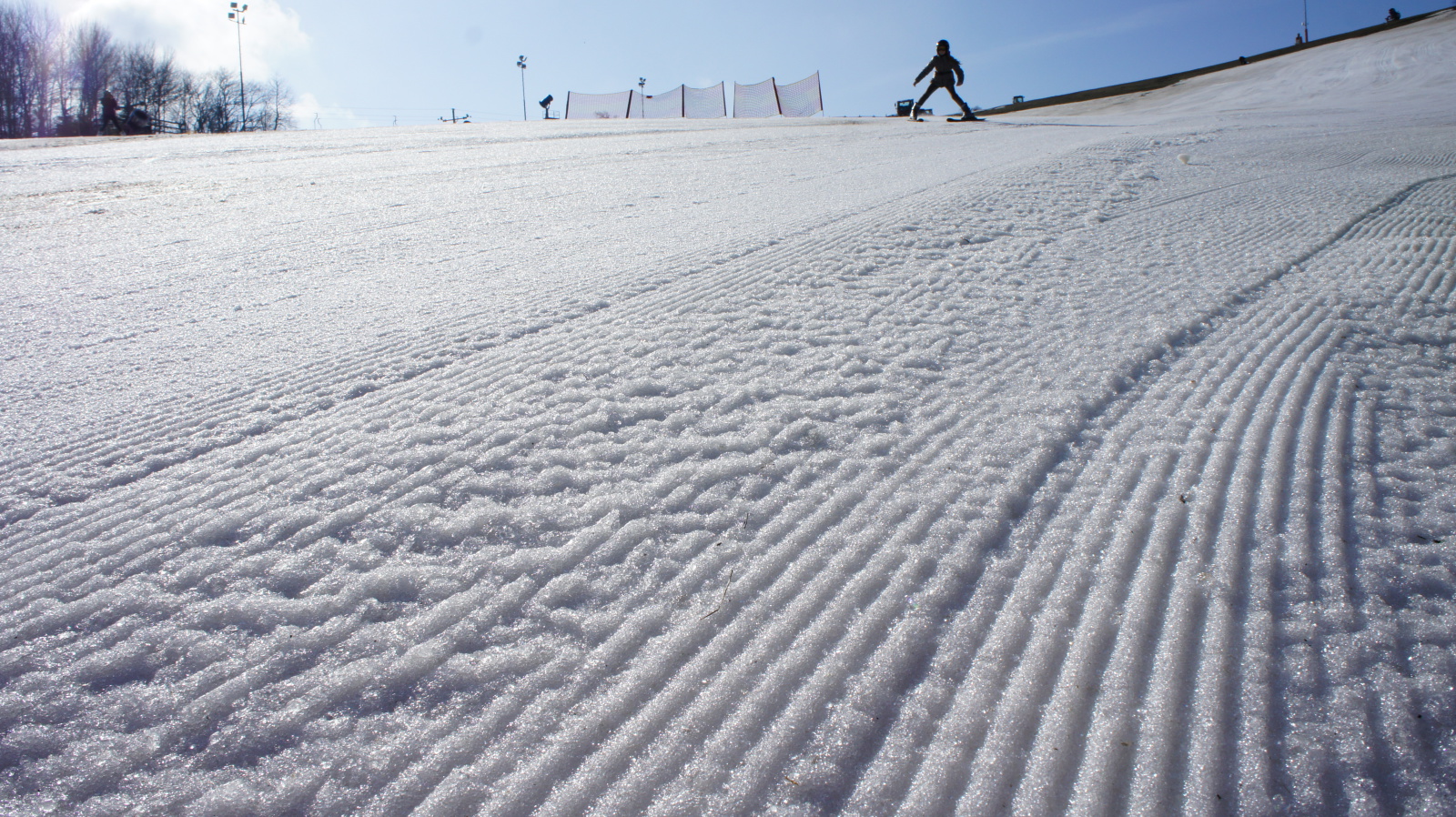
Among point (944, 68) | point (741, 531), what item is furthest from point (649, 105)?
point (741, 531)

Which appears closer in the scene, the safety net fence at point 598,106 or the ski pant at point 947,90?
the ski pant at point 947,90

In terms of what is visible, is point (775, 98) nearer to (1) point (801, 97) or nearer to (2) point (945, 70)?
(1) point (801, 97)

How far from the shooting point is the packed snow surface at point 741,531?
141 centimetres

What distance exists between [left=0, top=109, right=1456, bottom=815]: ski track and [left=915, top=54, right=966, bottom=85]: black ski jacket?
50.3 feet

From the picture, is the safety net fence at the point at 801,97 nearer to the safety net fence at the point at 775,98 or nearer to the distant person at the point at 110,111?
the safety net fence at the point at 775,98

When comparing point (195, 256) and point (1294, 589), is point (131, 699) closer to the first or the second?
point (1294, 589)

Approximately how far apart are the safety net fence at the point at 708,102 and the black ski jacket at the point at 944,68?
9.17 m

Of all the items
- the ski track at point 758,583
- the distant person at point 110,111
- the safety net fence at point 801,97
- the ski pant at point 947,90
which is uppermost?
the safety net fence at point 801,97

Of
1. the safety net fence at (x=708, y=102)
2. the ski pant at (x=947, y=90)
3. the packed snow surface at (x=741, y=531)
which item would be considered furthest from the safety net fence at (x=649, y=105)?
the packed snow surface at (x=741, y=531)

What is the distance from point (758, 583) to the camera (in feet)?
6.12

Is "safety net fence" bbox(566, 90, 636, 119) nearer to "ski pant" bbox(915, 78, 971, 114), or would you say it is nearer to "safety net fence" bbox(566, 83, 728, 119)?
"safety net fence" bbox(566, 83, 728, 119)

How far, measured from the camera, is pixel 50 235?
5.68 meters

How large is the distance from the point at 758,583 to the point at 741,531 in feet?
0.75

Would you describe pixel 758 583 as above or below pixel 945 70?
below
